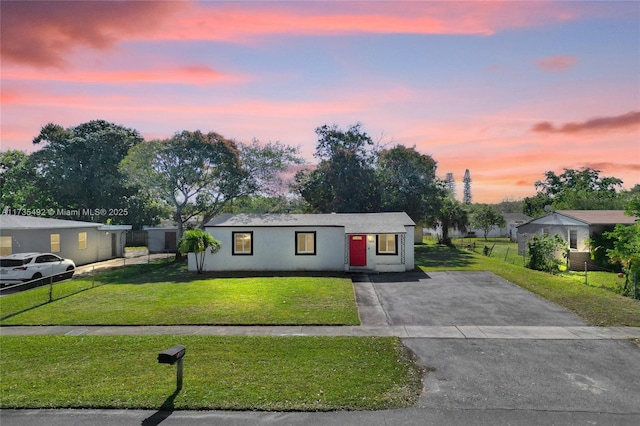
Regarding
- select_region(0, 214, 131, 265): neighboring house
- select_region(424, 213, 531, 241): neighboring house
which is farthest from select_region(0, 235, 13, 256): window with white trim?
select_region(424, 213, 531, 241): neighboring house

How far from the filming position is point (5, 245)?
72.5 feet

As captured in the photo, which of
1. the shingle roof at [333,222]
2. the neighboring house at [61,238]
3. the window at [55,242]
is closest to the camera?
the neighboring house at [61,238]

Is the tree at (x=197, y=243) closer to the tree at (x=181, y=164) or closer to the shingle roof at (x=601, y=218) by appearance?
the tree at (x=181, y=164)

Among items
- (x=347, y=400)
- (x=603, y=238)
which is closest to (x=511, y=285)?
(x=603, y=238)

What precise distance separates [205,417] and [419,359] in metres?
5.56

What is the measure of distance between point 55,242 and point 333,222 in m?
19.7

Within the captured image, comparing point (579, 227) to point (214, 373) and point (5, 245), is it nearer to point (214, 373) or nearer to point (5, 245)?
point (214, 373)

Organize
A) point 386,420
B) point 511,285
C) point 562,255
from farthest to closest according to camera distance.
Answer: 1. point 562,255
2. point 511,285
3. point 386,420

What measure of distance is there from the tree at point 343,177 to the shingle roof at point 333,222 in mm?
11875

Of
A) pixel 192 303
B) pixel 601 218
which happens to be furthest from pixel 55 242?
pixel 601 218

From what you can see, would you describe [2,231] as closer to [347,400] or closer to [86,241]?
[86,241]

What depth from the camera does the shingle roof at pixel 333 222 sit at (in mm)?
24094

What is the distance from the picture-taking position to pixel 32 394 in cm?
764

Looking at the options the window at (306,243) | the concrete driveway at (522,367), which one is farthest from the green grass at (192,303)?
the window at (306,243)
